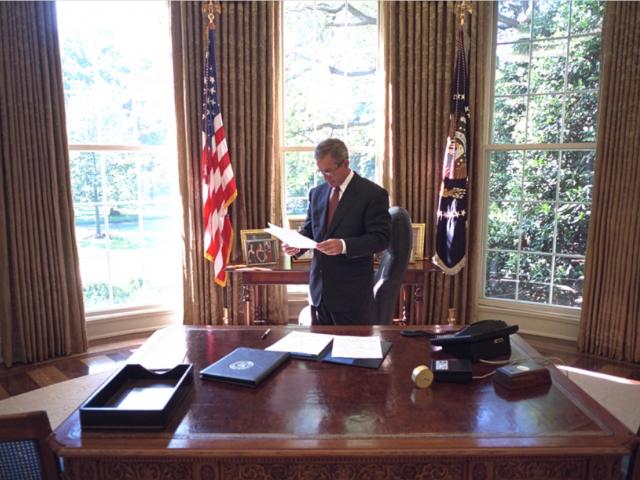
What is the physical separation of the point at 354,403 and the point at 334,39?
344 centimetres

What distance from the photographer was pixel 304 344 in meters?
1.82

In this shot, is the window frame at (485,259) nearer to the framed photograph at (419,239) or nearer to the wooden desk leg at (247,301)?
the framed photograph at (419,239)

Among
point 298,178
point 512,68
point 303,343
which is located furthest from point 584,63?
point 303,343

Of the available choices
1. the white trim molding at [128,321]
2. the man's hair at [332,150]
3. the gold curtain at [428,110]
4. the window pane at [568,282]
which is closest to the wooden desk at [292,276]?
the gold curtain at [428,110]

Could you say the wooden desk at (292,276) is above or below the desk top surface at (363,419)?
below

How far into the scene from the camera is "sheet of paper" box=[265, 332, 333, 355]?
1.76 m

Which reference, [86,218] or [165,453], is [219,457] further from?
[86,218]

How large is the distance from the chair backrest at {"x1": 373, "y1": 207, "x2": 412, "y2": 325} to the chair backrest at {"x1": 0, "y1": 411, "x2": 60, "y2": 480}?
6.32 ft

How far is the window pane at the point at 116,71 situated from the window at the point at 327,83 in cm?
98

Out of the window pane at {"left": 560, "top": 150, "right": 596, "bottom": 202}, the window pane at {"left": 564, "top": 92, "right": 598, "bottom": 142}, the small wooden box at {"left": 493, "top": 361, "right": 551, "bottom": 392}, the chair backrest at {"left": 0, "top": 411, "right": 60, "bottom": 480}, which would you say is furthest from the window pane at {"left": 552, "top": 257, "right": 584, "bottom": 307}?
the chair backrest at {"left": 0, "top": 411, "right": 60, "bottom": 480}

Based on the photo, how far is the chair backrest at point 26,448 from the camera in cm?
105

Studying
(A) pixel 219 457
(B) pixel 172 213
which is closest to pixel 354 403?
(A) pixel 219 457

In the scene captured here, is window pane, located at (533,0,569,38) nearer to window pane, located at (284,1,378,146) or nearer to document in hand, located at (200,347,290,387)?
window pane, located at (284,1,378,146)

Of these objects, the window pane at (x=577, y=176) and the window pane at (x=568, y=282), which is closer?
the window pane at (x=577, y=176)
